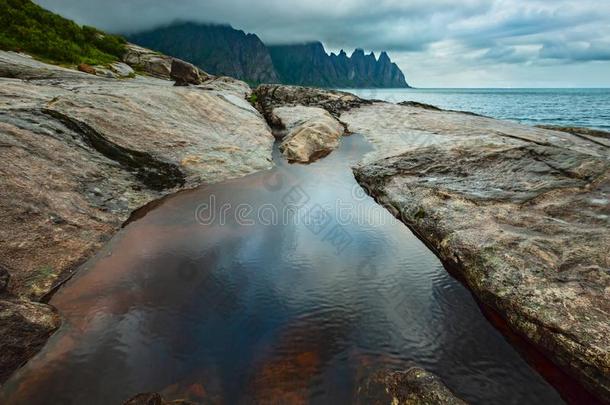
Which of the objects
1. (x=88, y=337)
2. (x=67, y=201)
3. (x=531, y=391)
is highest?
(x=67, y=201)

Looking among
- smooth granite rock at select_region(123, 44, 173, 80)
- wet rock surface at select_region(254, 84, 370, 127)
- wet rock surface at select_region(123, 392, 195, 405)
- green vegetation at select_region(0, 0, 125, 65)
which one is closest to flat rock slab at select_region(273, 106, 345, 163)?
wet rock surface at select_region(254, 84, 370, 127)

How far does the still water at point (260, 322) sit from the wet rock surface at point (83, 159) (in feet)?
2.18

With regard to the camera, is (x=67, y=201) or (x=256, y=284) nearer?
(x=256, y=284)

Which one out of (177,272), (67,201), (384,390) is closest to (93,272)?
(177,272)

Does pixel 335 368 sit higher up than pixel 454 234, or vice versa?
pixel 454 234

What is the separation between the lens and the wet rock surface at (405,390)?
445 centimetres

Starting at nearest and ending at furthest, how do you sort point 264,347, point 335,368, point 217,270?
1. point 335,368
2. point 264,347
3. point 217,270

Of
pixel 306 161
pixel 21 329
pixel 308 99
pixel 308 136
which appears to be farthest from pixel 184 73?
pixel 21 329

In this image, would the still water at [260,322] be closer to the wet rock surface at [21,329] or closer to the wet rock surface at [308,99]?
the wet rock surface at [21,329]

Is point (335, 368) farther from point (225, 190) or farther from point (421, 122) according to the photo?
point (421, 122)

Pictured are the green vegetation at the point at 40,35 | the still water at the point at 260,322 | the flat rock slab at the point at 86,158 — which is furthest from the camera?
the green vegetation at the point at 40,35

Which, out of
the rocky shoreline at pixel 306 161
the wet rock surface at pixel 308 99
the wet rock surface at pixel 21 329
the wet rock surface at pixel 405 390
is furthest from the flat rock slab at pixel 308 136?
the wet rock surface at pixel 405 390

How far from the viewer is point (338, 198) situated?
38.8 feet

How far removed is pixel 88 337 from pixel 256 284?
302cm
